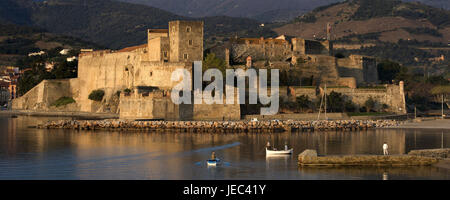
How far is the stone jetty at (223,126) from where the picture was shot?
41.5 metres

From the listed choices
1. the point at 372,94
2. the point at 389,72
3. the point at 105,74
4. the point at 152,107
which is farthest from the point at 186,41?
the point at 389,72

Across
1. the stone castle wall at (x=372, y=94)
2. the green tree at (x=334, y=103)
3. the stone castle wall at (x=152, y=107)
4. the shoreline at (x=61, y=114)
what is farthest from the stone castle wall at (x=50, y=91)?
the green tree at (x=334, y=103)

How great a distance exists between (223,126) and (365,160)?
55.8 feet

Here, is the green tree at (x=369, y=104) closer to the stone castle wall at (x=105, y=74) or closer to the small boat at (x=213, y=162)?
the stone castle wall at (x=105, y=74)

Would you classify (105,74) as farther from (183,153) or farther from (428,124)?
(183,153)

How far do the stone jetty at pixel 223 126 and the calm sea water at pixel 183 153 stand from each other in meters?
1.44

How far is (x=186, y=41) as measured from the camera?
49.4 metres

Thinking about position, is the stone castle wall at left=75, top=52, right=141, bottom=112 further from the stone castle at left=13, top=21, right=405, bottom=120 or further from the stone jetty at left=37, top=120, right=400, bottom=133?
the stone jetty at left=37, top=120, right=400, bottom=133

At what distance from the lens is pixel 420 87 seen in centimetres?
6406
